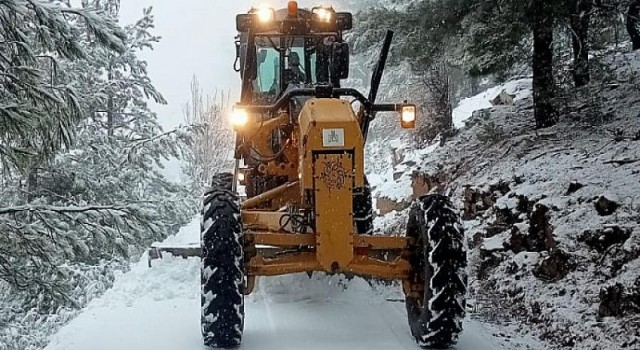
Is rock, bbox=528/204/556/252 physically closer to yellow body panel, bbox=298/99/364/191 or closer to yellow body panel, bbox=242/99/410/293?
yellow body panel, bbox=242/99/410/293

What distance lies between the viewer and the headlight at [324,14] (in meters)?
7.32

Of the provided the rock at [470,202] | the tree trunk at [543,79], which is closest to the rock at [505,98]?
the tree trunk at [543,79]

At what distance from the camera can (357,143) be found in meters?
5.10

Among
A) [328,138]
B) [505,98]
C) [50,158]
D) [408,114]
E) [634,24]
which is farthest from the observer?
[505,98]

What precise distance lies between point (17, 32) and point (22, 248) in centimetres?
253

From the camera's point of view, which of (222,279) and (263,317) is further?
(263,317)

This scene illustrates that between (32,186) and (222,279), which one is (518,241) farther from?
(32,186)

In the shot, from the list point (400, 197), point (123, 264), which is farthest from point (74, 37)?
point (400, 197)

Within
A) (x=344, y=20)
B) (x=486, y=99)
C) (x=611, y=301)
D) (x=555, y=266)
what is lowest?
(x=611, y=301)

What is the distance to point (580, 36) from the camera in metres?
9.37

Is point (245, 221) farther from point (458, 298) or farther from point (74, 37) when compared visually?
point (74, 37)

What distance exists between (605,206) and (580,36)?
12.2 feet

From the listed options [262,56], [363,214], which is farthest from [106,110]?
[363,214]

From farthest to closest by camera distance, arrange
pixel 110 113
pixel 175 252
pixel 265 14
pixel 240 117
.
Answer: pixel 110 113, pixel 175 252, pixel 265 14, pixel 240 117
